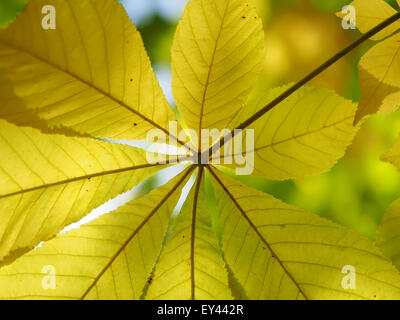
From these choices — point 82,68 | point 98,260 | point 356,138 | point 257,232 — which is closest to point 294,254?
point 257,232

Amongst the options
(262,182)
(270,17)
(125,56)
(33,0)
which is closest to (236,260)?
(125,56)

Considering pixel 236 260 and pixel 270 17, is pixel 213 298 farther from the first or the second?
pixel 270 17

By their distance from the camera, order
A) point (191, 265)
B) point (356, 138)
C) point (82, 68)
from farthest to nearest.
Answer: point (356, 138)
point (191, 265)
point (82, 68)

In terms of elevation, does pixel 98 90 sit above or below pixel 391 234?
above

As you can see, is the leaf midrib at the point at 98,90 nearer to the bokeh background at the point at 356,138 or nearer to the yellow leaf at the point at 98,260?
the yellow leaf at the point at 98,260

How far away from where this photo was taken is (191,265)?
0.65 meters

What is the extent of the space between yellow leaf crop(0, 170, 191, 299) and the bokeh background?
2.07ft

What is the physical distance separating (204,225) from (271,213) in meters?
0.11

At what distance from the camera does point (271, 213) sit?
25.1 inches

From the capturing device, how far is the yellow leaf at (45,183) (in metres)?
0.56

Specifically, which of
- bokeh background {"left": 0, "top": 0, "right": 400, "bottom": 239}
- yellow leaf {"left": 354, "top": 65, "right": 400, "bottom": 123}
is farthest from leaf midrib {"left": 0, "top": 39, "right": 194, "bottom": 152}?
bokeh background {"left": 0, "top": 0, "right": 400, "bottom": 239}

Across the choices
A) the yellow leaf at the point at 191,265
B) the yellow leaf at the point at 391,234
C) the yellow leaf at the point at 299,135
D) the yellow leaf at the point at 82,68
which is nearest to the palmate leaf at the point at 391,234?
the yellow leaf at the point at 391,234

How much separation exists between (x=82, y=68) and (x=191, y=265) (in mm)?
342

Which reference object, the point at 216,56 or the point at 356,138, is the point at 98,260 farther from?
the point at 356,138
